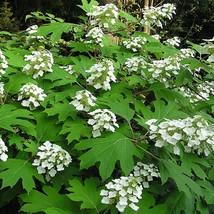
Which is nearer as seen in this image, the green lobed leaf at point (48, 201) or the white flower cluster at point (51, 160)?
the green lobed leaf at point (48, 201)

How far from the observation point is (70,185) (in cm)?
224

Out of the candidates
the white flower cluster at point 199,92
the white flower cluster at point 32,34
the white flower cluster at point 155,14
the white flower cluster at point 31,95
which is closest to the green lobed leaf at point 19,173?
the white flower cluster at point 31,95

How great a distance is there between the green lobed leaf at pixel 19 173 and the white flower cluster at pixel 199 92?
5.32 ft

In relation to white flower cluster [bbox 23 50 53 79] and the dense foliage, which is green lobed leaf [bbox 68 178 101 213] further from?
white flower cluster [bbox 23 50 53 79]

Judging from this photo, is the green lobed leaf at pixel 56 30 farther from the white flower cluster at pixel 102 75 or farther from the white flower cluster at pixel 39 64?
the white flower cluster at pixel 102 75

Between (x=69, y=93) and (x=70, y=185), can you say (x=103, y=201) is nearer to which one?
(x=70, y=185)

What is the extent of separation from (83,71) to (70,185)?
1118mm

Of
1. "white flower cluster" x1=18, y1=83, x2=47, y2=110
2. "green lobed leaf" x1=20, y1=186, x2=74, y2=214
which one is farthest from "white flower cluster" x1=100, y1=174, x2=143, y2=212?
"white flower cluster" x1=18, y1=83, x2=47, y2=110

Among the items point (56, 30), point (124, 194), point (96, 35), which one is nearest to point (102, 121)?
point (124, 194)

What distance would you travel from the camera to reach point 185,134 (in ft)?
7.11

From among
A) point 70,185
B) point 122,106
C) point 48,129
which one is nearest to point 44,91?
point 48,129

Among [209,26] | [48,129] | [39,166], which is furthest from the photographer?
[209,26]

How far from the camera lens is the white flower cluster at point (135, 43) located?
348cm

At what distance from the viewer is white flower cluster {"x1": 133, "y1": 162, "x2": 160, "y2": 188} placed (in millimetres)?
2295
